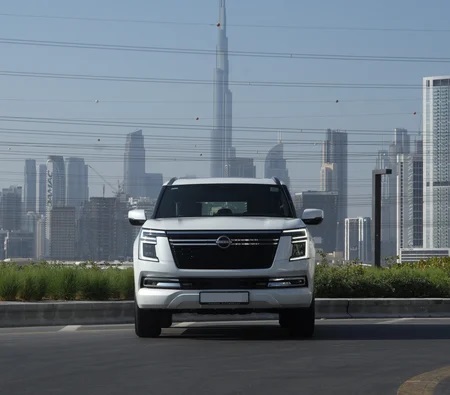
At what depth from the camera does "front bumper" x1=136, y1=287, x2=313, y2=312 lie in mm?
13641

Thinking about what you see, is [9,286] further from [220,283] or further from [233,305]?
[233,305]

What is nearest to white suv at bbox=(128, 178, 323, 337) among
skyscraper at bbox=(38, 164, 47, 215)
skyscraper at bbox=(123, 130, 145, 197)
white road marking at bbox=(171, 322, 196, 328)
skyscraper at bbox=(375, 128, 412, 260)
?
white road marking at bbox=(171, 322, 196, 328)

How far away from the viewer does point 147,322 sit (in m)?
14.2

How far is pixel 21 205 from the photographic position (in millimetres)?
107188

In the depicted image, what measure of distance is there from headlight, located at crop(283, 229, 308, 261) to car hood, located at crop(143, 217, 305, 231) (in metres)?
0.09

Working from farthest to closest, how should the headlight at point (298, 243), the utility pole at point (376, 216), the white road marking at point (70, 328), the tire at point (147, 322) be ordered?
the utility pole at point (376, 216), the white road marking at point (70, 328), the tire at point (147, 322), the headlight at point (298, 243)

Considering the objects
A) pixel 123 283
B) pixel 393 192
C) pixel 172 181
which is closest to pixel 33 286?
pixel 123 283

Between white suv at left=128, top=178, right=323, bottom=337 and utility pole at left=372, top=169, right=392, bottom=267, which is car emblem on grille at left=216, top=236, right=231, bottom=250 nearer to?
white suv at left=128, top=178, right=323, bottom=337

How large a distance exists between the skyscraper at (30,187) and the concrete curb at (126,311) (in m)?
93.0

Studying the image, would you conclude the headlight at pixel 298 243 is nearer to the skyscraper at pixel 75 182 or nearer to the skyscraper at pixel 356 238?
the skyscraper at pixel 75 182

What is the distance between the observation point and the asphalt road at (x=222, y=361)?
383 inches

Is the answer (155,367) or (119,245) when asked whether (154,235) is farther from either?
(119,245)

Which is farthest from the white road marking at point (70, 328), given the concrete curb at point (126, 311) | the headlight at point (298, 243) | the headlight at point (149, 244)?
the headlight at point (298, 243)

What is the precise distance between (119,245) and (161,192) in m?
82.3
